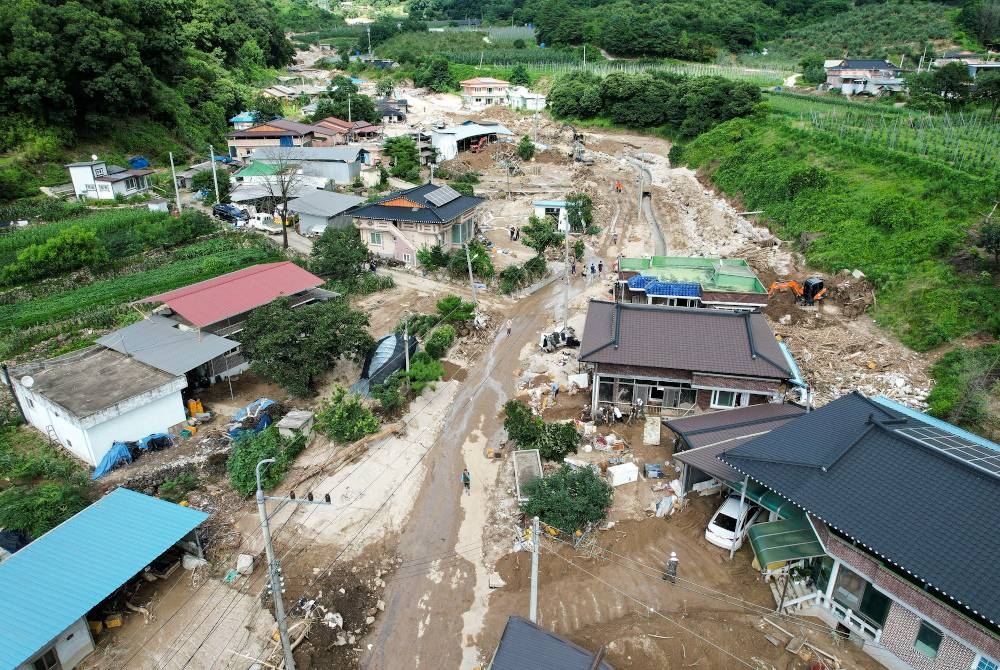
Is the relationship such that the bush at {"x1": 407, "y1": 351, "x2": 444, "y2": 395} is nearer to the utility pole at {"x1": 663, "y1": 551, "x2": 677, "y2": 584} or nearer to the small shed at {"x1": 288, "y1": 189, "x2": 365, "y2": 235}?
the utility pole at {"x1": 663, "y1": 551, "x2": 677, "y2": 584}

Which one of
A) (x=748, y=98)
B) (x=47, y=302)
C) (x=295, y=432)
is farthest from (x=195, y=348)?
(x=748, y=98)

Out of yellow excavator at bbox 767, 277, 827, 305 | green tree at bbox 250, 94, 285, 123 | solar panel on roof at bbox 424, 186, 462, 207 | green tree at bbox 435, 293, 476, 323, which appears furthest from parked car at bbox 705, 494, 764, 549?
green tree at bbox 250, 94, 285, 123

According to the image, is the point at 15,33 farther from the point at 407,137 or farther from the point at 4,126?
the point at 407,137

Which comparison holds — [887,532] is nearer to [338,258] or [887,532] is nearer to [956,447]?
[956,447]

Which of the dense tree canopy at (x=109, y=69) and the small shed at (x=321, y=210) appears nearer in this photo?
the small shed at (x=321, y=210)

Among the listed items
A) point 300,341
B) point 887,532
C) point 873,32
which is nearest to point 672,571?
point 887,532

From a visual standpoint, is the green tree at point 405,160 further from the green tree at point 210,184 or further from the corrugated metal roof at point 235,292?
the corrugated metal roof at point 235,292

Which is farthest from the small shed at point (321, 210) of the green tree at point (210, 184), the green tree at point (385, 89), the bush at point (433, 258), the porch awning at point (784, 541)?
the green tree at point (385, 89)
